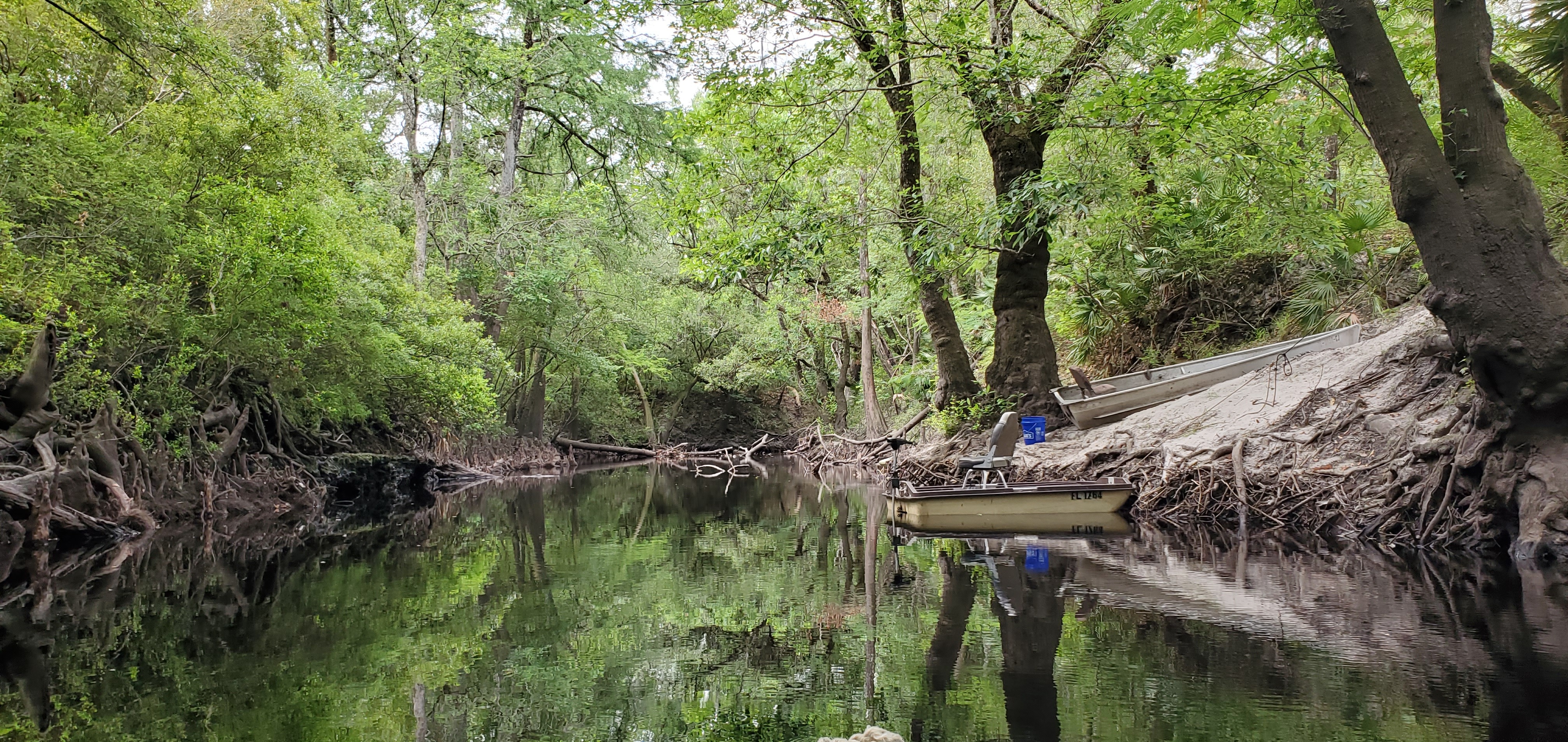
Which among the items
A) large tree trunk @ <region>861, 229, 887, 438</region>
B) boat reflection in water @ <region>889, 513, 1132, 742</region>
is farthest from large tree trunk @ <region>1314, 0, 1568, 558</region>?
large tree trunk @ <region>861, 229, 887, 438</region>

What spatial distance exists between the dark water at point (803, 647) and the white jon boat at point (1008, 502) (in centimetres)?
171

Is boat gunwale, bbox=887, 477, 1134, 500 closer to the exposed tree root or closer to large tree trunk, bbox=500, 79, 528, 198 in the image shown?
the exposed tree root

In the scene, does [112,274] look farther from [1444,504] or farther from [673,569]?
[1444,504]

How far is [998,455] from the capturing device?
11867 mm

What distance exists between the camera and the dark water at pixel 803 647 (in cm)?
355

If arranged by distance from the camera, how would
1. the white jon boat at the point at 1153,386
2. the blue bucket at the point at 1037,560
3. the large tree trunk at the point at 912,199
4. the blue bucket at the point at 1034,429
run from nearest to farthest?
the blue bucket at the point at 1037,560, the large tree trunk at the point at 912,199, the white jon boat at the point at 1153,386, the blue bucket at the point at 1034,429

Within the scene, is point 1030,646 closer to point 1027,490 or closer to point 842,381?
point 1027,490

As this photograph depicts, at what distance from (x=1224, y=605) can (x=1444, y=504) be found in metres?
3.54

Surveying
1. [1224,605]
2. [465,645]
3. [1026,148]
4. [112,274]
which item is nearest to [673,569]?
[465,645]

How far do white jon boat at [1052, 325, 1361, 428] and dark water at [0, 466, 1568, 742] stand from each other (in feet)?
14.3

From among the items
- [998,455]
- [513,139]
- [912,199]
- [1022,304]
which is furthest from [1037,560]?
[513,139]

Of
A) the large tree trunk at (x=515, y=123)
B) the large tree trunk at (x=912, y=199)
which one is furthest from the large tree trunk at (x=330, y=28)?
the large tree trunk at (x=912, y=199)

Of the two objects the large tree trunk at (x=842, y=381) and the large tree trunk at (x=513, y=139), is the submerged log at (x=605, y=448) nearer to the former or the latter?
the large tree trunk at (x=842, y=381)

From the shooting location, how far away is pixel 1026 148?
535 inches
